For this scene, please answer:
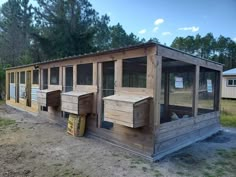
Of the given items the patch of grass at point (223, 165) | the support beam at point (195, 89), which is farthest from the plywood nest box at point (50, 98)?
the patch of grass at point (223, 165)

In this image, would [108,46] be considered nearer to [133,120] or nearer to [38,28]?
[38,28]

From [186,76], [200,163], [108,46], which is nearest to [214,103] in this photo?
[186,76]

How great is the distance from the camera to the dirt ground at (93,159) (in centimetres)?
342

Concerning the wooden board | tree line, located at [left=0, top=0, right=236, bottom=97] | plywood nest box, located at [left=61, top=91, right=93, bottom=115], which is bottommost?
the wooden board

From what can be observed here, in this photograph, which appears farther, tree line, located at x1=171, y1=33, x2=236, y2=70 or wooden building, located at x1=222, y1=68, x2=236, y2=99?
tree line, located at x1=171, y1=33, x2=236, y2=70

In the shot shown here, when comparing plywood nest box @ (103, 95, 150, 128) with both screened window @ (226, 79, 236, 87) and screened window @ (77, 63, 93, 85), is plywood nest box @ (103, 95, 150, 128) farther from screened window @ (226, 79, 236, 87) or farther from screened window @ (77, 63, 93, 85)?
screened window @ (226, 79, 236, 87)

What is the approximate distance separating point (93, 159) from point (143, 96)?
1486mm

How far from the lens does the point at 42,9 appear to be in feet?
62.6

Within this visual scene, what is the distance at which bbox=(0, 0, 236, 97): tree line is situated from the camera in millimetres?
17188

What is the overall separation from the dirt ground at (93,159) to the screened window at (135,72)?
1418mm

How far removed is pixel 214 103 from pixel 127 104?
11.8 ft

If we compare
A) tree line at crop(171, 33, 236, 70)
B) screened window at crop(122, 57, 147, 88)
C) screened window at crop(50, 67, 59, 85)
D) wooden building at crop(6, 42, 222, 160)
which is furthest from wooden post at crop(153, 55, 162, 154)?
tree line at crop(171, 33, 236, 70)

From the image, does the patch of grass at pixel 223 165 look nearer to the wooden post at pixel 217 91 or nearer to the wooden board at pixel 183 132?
the wooden board at pixel 183 132

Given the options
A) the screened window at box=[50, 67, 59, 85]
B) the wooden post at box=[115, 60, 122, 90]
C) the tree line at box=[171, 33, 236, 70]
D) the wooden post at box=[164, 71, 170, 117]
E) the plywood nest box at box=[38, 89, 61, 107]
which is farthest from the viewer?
the tree line at box=[171, 33, 236, 70]
